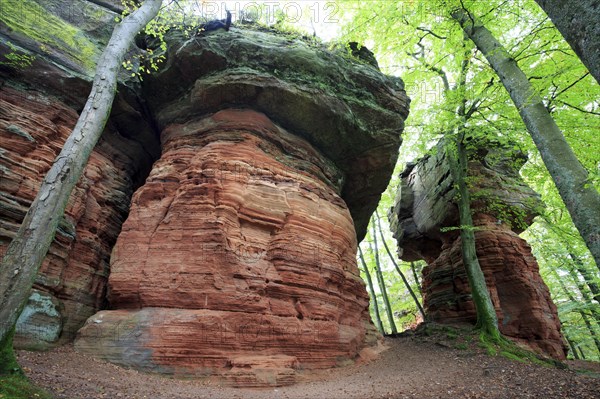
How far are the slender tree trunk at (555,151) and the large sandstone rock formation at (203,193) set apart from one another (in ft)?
19.3

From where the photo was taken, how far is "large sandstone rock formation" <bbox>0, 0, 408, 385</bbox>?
8430 mm

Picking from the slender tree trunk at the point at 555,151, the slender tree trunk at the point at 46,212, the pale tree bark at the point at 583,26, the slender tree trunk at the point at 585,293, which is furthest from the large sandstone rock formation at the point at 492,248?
the slender tree trunk at the point at 46,212

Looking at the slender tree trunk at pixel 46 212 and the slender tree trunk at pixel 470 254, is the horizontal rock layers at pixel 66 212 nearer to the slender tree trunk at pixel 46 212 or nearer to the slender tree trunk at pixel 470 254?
the slender tree trunk at pixel 46 212

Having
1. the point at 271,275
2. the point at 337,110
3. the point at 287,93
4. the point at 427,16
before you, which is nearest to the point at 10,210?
the point at 271,275

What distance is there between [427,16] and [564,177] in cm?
769

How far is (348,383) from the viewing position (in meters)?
8.49

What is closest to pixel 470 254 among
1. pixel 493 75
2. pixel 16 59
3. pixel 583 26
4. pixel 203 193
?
pixel 493 75

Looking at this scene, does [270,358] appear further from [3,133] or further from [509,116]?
[509,116]

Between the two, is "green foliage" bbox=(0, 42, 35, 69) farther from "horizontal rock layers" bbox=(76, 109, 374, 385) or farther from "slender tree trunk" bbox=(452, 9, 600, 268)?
"slender tree trunk" bbox=(452, 9, 600, 268)

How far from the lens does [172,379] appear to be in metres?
7.50

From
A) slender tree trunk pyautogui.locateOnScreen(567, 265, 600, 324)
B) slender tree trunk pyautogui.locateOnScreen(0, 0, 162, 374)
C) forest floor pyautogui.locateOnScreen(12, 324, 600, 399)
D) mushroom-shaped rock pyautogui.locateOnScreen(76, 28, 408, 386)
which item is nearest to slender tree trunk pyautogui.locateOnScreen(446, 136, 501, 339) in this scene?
forest floor pyautogui.locateOnScreen(12, 324, 600, 399)

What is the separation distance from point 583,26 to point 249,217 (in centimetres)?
854

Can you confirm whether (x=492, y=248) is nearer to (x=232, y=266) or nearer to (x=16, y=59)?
(x=232, y=266)

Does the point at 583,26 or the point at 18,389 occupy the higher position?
the point at 583,26
